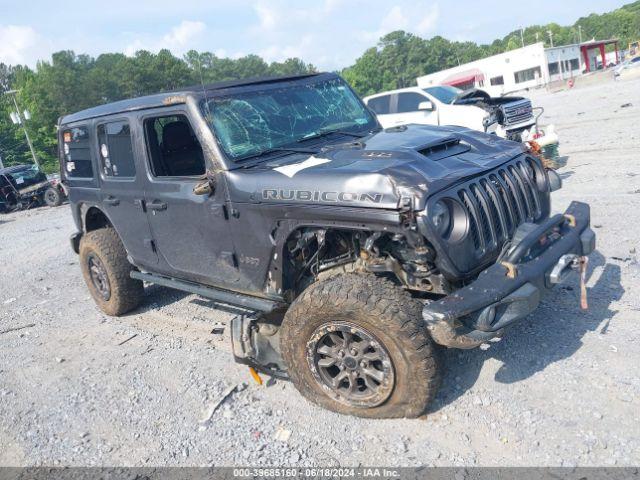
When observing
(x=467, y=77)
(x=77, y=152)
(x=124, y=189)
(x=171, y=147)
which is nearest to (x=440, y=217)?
(x=171, y=147)

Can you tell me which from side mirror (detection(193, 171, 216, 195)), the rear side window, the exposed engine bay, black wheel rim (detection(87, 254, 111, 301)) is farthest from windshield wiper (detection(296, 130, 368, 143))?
black wheel rim (detection(87, 254, 111, 301))

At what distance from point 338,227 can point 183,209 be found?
1515 millimetres

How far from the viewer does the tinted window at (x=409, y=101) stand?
1184 centimetres

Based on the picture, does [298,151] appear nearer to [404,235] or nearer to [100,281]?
[404,235]

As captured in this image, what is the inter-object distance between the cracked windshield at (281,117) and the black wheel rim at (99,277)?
8.15ft

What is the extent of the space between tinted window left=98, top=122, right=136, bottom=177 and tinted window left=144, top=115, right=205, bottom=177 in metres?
0.24

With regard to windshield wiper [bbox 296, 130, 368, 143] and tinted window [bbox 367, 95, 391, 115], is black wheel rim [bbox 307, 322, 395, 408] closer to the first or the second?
windshield wiper [bbox 296, 130, 368, 143]

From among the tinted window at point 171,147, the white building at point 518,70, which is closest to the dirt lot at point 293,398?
the tinted window at point 171,147

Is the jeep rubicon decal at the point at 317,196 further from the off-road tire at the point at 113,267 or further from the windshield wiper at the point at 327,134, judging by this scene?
the off-road tire at the point at 113,267

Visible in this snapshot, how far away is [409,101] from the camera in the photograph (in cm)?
1196

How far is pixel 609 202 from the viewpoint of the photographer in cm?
706

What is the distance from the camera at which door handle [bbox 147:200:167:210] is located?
4.40 m

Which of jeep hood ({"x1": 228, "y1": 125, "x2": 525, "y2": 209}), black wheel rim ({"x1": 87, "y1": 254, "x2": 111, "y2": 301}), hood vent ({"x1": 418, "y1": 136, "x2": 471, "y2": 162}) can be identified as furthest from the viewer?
black wheel rim ({"x1": 87, "y1": 254, "x2": 111, "y2": 301})

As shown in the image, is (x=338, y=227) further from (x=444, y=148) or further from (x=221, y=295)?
(x=221, y=295)
